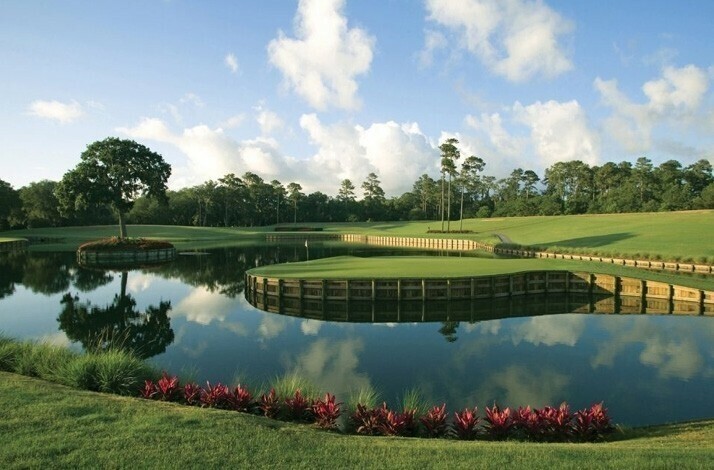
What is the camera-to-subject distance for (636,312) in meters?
25.3

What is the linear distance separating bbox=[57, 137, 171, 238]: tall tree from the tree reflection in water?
109 feet

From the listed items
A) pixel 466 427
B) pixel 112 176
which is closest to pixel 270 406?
pixel 466 427

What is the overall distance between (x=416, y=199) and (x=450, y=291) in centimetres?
12795

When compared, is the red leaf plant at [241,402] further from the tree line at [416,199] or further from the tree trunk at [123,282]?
the tree line at [416,199]

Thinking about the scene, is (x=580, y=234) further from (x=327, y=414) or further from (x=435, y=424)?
(x=327, y=414)

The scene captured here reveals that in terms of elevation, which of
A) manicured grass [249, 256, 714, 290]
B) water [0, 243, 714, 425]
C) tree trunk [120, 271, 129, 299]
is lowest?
water [0, 243, 714, 425]

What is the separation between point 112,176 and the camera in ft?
196

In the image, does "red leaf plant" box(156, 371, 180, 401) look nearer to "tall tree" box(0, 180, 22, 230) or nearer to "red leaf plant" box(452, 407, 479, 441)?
"red leaf plant" box(452, 407, 479, 441)

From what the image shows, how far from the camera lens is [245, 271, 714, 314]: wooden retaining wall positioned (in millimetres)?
26991

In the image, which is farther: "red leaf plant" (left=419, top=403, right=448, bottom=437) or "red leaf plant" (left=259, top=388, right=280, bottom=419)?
"red leaf plant" (left=259, top=388, right=280, bottom=419)

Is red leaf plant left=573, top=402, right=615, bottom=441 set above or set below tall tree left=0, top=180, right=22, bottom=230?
below

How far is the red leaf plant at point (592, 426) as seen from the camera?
9898 millimetres

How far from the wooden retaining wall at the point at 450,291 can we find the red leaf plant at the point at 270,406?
16.6 m

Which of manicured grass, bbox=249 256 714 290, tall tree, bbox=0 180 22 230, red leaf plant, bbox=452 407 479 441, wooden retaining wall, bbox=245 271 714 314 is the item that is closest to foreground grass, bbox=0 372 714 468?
red leaf plant, bbox=452 407 479 441
